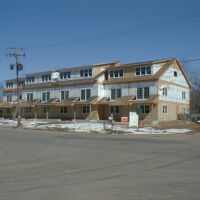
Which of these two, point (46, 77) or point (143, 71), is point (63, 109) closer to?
point (46, 77)

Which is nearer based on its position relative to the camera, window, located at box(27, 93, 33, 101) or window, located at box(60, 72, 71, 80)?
window, located at box(60, 72, 71, 80)

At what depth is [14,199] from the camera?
22.5 ft

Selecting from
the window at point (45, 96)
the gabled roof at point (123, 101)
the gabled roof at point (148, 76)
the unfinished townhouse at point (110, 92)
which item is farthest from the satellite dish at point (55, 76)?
the gabled roof at point (123, 101)

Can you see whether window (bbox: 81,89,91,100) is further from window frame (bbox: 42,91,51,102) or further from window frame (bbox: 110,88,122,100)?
window frame (bbox: 42,91,51,102)

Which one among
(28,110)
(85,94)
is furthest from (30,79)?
(85,94)

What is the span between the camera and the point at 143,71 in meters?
45.0

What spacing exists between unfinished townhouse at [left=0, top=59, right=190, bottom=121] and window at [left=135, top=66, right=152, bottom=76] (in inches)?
1.2

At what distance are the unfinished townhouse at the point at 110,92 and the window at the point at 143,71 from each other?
0.10 ft

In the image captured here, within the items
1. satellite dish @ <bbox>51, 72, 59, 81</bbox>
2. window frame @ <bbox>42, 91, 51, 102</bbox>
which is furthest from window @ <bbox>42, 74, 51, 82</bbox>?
window frame @ <bbox>42, 91, 51, 102</bbox>

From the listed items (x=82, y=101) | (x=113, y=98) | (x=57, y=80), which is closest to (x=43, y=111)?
(x=57, y=80)

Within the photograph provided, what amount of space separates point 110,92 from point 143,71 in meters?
6.38

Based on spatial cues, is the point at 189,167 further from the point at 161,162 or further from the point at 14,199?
the point at 14,199

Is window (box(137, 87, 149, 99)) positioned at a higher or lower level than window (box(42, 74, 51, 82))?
lower

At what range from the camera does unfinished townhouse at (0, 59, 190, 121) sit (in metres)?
43.4
